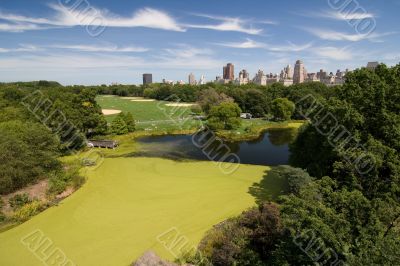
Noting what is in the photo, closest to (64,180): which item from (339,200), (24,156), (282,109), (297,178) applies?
(24,156)

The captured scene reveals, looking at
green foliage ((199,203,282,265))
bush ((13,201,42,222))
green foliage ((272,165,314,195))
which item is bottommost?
bush ((13,201,42,222))

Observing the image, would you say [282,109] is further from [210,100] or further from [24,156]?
[24,156]

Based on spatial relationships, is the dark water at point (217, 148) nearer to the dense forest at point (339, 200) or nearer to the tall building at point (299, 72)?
the dense forest at point (339, 200)

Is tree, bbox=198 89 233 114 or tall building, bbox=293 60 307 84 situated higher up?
tall building, bbox=293 60 307 84

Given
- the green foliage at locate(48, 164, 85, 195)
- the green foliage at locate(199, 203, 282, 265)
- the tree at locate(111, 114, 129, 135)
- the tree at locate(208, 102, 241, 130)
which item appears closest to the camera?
the green foliage at locate(199, 203, 282, 265)

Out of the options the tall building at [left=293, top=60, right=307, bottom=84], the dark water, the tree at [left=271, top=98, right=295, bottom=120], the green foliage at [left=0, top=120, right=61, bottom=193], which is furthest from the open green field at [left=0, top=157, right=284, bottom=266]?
the tall building at [left=293, top=60, right=307, bottom=84]

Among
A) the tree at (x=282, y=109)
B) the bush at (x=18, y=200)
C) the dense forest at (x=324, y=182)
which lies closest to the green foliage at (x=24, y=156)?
the dense forest at (x=324, y=182)

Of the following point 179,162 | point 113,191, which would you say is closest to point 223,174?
point 179,162

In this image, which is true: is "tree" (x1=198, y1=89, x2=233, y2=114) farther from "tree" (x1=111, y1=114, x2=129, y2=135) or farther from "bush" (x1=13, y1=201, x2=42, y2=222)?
"bush" (x1=13, y1=201, x2=42, y2=222)
